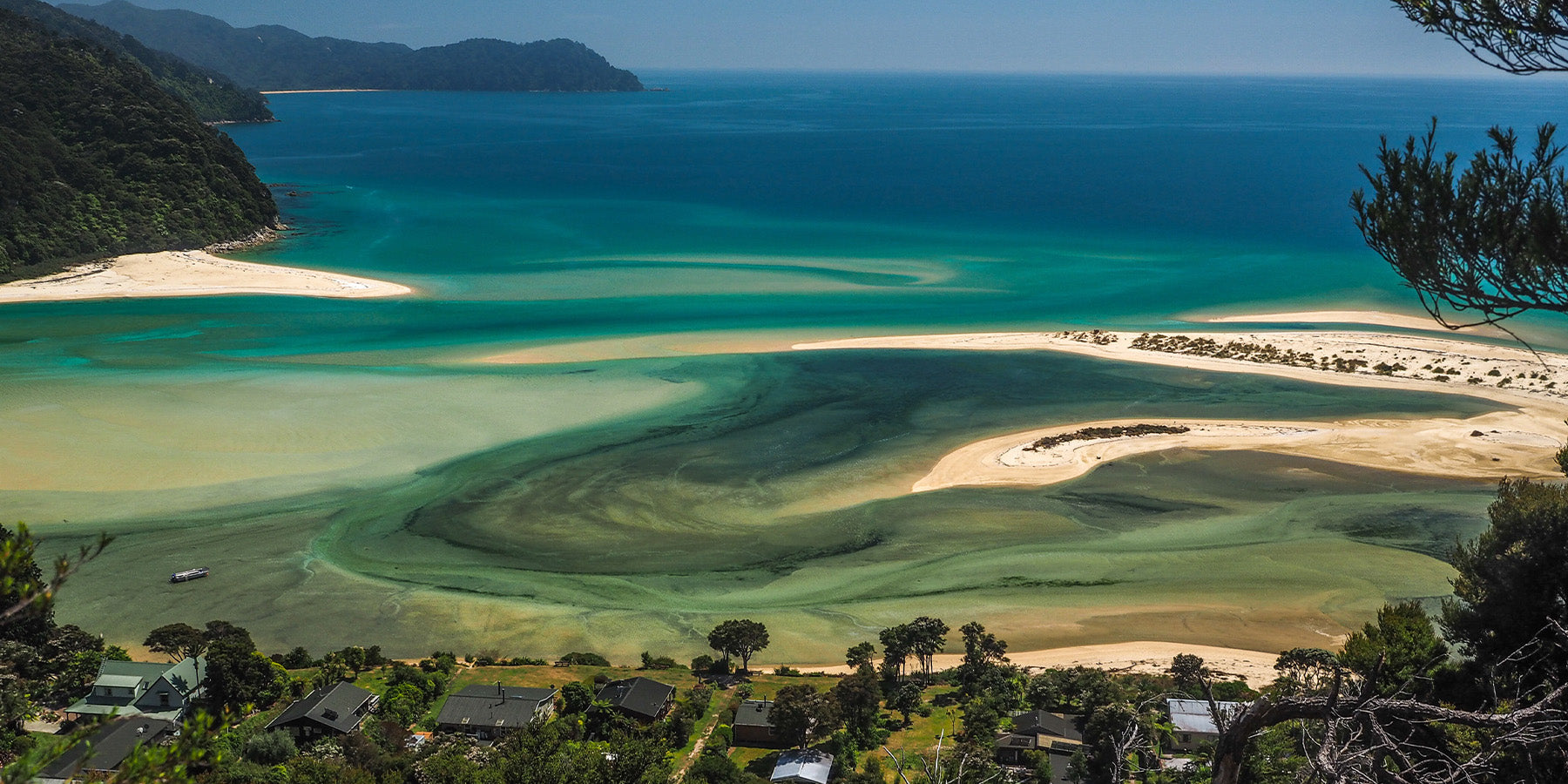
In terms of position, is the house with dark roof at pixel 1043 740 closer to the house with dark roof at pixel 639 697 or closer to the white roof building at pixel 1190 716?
the white roof building at pixel 1190 716

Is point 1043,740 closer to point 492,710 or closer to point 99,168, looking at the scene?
point 492,710

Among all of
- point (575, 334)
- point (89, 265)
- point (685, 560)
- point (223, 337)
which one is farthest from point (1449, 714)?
point (89, 265)

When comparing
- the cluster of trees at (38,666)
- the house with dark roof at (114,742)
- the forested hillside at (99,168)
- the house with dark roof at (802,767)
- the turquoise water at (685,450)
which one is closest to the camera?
the house with dark roof at (114,742)

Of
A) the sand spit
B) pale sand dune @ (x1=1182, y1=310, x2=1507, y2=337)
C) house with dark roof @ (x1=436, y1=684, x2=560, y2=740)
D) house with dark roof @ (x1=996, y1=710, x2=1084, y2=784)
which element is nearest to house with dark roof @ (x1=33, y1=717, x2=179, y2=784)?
house with dark roof @ (x1=436, y1=684, x2=560, y2=740)

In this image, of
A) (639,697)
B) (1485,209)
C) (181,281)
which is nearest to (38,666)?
(639,697)

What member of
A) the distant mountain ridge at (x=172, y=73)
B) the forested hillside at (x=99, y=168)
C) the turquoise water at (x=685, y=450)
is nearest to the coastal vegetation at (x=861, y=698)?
the turquoise water at (x=685, y=450)

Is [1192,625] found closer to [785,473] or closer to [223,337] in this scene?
[785,473]

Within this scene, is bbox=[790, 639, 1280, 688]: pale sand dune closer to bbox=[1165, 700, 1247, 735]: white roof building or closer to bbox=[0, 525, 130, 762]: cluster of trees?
bbox=[1165, 700, 1247, 735]: white roof building
